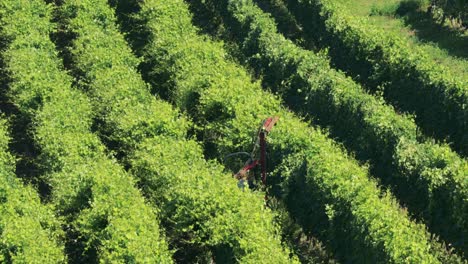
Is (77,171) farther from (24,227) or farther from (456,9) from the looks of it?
(456,9)

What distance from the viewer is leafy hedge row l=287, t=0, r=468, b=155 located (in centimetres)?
3197

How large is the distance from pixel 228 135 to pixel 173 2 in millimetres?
15133

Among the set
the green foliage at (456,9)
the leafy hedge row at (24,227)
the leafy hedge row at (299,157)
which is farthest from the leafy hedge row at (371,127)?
the leafy hedge row at (24,227)

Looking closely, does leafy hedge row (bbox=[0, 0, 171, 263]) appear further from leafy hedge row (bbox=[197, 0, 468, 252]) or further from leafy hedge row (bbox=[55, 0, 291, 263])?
leafy hedge row (bbox=[197, 0, 468, 252])

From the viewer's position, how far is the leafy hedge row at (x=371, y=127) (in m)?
25.8

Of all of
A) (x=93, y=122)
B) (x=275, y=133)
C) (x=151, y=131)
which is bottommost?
(x=93, y=122)

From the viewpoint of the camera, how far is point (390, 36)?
121 feet

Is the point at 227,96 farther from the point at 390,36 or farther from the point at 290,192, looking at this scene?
the point at 390,36

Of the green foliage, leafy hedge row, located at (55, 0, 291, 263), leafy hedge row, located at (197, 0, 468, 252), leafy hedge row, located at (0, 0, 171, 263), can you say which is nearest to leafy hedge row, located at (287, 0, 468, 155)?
leafy hedge row, located at (197, 0, 468, 252)

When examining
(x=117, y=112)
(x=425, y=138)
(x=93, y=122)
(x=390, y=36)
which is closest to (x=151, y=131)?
(x=117, y=112)

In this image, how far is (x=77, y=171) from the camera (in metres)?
25.8

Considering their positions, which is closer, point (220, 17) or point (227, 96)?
point (227, 96)

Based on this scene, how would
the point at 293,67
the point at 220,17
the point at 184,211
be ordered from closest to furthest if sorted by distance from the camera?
the point at 184,211, the point at 293,67, the point at 220,17

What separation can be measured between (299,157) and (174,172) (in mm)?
4745
